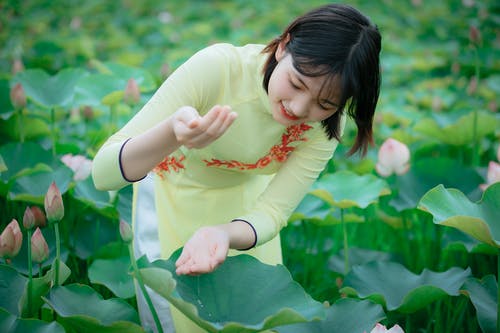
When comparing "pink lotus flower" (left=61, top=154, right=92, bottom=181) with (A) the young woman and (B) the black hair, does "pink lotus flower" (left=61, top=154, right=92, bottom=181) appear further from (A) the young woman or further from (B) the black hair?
(B) the black hair

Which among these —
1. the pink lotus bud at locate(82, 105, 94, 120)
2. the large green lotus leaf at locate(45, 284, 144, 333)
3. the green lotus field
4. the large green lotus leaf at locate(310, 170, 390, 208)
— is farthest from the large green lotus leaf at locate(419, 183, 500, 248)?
the pink lotus bud at locate(82, 105, 94, 120)

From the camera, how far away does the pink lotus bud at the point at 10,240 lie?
1028 mm

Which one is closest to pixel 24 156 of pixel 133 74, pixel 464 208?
pixel 133 74

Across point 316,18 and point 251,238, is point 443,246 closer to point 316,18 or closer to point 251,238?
point 251,238

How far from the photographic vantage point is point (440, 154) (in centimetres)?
219

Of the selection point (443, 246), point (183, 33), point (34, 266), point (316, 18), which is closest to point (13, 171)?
point (34, 266)

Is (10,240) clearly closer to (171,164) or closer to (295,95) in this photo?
(171,164)

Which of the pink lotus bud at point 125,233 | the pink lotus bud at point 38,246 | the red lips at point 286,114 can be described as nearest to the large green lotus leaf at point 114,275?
the pink lotus bud at point 38,246

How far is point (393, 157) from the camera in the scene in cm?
165

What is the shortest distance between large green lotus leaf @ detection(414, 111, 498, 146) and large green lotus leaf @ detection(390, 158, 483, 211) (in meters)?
0.21

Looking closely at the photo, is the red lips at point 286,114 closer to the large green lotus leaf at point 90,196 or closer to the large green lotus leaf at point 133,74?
the large green lotus leaf at point 90,196

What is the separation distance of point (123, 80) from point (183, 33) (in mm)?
1993

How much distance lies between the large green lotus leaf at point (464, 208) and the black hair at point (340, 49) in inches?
10.9

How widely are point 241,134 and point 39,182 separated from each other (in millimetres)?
632
